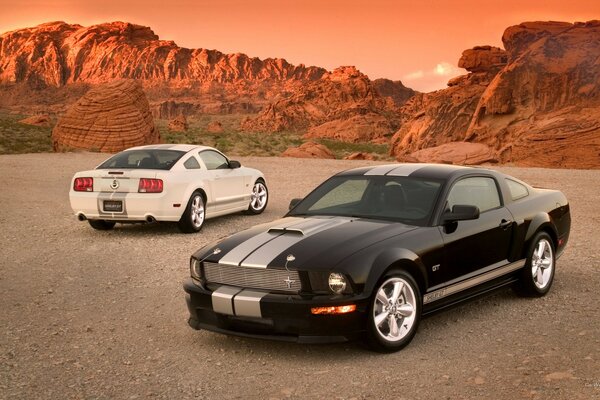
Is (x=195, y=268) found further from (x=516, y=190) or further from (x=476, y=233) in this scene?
(x=516, y=190)

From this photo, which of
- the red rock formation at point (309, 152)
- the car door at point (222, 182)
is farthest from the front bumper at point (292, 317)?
the red rock formation at point (309, 152)

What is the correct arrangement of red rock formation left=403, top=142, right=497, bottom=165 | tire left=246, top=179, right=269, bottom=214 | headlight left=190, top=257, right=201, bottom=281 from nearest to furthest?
headlight left=190, top=257, right=201, bottom=281
tire left=246, top=179, right=269, bottom=214
red rock formation left=403, top=142, right=497, bottom=165

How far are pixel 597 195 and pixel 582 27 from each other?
27.3 m

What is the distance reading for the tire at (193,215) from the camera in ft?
40.8

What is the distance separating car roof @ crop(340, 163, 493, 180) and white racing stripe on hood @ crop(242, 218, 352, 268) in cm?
81

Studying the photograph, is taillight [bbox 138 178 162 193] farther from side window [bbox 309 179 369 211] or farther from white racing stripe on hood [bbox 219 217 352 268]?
white racing stripe on hood [bbox 219 217 352 268]

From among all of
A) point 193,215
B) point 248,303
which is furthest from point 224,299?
point 193,215

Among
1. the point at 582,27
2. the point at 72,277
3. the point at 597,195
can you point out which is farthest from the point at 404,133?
the point at 72,277

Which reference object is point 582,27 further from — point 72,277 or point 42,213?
point 72,277

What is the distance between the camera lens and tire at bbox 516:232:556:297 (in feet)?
25.1

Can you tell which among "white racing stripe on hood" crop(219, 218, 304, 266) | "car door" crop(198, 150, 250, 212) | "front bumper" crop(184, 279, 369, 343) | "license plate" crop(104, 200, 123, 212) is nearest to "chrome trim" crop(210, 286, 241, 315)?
"front bumper" crop(184, 279, 369, 343)

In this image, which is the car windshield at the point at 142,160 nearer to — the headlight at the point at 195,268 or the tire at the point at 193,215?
the tire at the point at 193,215

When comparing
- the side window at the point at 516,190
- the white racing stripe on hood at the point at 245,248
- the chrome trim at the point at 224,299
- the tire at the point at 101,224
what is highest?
the side window at the point at 516,190

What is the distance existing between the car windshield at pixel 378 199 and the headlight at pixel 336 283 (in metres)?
1.09
